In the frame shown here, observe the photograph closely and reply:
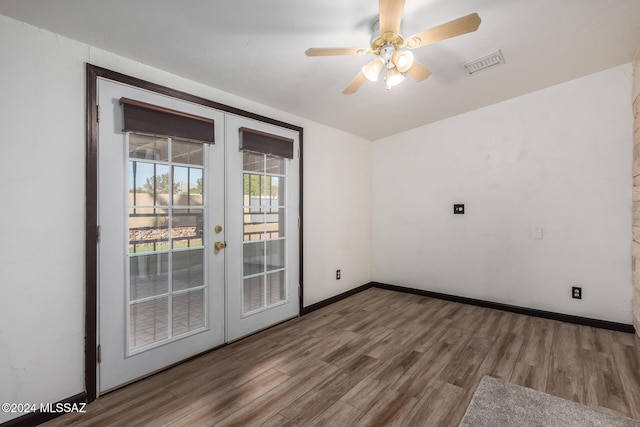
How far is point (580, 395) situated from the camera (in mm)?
2041

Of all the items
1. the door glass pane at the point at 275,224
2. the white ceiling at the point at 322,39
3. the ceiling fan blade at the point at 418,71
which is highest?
the white ceiling at the point at 322,39

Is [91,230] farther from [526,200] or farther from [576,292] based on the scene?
[576,292]

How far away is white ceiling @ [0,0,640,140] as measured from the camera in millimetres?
1831

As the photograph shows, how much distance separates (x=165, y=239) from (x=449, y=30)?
254cm

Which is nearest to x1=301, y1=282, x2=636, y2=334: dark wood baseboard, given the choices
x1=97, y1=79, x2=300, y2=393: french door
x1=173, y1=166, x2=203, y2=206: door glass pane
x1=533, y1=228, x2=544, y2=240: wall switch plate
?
x1=533, y1=228, x2=544, y2=240: wall switch plate

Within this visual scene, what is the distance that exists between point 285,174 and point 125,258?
1.85 metres

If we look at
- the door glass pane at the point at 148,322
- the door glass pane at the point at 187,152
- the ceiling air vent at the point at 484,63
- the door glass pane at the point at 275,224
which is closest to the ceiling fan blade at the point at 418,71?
the ceiling air vent at the point at 484,63

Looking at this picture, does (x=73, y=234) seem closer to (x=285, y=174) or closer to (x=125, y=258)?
(x=125, y=258)

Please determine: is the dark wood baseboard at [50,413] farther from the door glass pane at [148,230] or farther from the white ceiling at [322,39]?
the white ceiling at [322,39]

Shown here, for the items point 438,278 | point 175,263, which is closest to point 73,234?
point 175,263

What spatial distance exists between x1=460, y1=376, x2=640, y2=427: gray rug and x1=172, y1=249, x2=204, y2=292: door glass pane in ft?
7.54

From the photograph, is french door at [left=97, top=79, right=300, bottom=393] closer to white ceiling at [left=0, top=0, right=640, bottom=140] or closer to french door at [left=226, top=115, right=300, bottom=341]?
french door at [left=226, top=115, right=300, bottom=341]

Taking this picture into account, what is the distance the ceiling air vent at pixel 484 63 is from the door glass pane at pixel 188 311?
129 inches

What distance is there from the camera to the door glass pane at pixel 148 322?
227 centimetres
